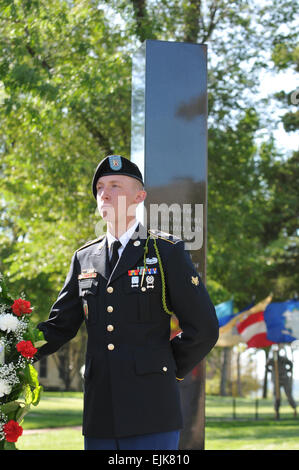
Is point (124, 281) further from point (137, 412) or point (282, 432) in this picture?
point (282, 432)

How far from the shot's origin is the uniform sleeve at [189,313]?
3434mm

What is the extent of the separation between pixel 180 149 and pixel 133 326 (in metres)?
2.98

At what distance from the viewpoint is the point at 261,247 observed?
70.4ft

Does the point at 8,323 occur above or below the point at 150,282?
below

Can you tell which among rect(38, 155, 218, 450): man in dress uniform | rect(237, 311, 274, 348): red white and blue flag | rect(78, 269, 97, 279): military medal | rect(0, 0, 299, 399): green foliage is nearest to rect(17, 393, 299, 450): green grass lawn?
rect(237, 311, 274, 348): red white and blue flag

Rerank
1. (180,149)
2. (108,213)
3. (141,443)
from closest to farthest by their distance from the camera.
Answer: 1. (141,443)
2. (108,213)
3. (180,149)

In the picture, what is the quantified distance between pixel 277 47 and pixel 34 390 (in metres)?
15.9

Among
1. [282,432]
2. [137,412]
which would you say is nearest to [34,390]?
[137,412]

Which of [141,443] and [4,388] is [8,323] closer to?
[4,388]

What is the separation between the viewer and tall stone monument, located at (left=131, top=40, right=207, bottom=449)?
6.11m

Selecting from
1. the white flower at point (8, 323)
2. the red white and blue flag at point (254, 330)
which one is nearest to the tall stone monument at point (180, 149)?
the white flower at point (8, 323)

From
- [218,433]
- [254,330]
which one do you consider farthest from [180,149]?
[254,330]

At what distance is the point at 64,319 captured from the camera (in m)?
3.78

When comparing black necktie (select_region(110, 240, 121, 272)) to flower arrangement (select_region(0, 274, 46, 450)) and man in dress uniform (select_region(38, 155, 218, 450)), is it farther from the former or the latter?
flower arrangement (select_region(0, 274, 46, 450))
